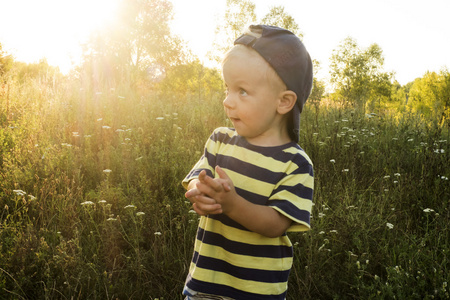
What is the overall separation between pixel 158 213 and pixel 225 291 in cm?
192

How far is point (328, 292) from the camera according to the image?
8.72ft

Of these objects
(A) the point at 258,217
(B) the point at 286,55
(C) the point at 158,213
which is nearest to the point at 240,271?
(A) the point at 258,217

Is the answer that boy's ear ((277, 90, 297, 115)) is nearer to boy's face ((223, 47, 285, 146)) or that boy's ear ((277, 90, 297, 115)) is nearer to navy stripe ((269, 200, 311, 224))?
boy's face ((223, 47, 285, 146))

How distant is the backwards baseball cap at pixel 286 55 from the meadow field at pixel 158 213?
63.4 inches

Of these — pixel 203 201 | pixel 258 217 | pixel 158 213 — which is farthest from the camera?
pixel 158 213

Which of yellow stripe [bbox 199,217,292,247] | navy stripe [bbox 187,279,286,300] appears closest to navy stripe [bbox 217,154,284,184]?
yellow stripe [bbox 199,217,292,247]

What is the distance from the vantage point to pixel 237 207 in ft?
4.02

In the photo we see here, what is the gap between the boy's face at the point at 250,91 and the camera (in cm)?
141

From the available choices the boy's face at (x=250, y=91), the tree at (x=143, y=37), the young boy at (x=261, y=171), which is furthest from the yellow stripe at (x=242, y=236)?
the tree at (x=143, y=37)

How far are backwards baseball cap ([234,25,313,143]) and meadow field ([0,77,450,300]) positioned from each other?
63.4 inches

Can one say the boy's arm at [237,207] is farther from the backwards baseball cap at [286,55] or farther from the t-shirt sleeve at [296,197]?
the backwards baseball cap at [286,55]

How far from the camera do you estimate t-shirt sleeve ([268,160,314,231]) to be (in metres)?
1.34

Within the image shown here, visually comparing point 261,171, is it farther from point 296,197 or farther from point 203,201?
point 203,201

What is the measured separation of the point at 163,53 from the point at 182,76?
2.88 meters
